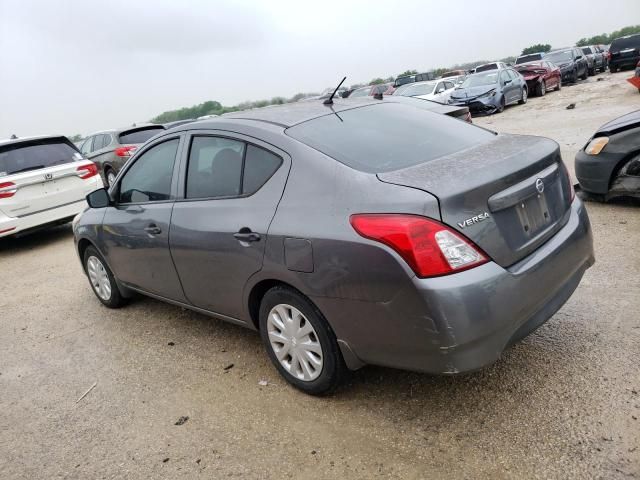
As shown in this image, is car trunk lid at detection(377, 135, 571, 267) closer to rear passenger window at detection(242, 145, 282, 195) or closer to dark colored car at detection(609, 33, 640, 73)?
rear passenger window at detection(242, 145, 282, 195)

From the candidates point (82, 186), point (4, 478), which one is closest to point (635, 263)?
point (4, 478)

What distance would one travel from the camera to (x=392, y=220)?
7.86 ft

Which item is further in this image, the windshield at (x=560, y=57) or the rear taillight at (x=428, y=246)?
the windshield at (x=560, y=57)

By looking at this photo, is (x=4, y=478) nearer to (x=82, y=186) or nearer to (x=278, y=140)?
(x=278, y=140)

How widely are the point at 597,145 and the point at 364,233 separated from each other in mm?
4165

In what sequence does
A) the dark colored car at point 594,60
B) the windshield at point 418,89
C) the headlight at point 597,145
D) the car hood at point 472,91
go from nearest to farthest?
1. the headlight at point 597,145
2. the car hood at point 472,91
3. the windshield at point 418,89
4. the dark colored car at point 594,60

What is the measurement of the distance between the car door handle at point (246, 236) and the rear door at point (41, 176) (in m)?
5.85

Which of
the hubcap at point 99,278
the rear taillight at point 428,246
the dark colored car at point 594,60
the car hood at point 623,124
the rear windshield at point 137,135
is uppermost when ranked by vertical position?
the rear windshield at point 137,135

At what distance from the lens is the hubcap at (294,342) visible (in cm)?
294

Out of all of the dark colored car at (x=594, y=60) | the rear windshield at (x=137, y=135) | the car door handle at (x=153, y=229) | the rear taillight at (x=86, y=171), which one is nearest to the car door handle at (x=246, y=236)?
the car door handle at (x=153, y=229)

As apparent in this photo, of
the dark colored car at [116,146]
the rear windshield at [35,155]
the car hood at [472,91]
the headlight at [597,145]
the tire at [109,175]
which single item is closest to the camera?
the headlight at [597,145]

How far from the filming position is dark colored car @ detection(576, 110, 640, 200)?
5285 millimetres

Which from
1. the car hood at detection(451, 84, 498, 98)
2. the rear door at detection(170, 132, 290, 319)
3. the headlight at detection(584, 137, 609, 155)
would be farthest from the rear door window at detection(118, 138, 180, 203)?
the car hood at detection(451, 84, 498, 98)

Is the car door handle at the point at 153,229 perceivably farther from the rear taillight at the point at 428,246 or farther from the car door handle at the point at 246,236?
the rear taillight at the point at 428,246
